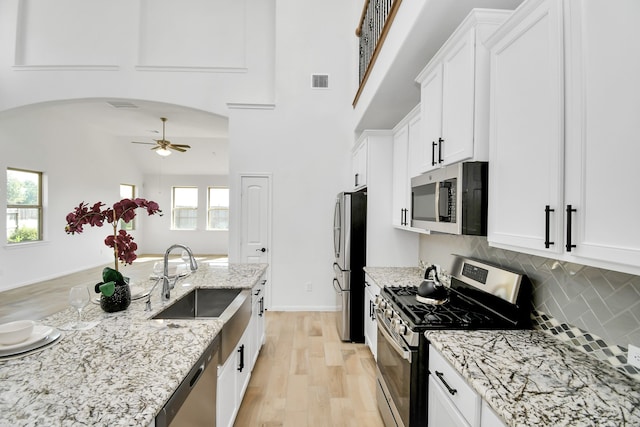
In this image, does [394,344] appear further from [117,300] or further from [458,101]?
[117,300]

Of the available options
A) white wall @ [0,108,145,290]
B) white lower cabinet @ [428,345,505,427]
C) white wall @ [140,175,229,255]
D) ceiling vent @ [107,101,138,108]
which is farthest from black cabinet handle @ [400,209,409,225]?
white wall @ [140,175,229,255]

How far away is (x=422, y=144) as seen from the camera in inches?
81.7

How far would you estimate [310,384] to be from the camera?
265 cm

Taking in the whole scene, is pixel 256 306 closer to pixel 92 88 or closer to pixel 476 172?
pixel 476 172

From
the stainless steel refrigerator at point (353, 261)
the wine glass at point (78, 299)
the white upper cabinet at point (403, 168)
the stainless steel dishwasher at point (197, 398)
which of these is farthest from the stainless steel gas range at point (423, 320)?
the wine glass at point (78, 299)

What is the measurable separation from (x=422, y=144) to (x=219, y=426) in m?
2.11

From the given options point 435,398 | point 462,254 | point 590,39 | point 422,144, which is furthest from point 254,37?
point 435,398

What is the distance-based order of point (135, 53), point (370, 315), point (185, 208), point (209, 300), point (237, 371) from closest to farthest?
point (237, 371) → point (209, 300) → point (370, 315) → point (135, 53) → point (185, 208)

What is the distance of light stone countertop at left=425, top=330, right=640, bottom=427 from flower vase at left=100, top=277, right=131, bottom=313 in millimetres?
1624

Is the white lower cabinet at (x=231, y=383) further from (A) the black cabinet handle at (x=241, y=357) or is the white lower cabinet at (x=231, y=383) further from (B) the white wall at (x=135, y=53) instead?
(B) the white wall at (x=135, y=53)

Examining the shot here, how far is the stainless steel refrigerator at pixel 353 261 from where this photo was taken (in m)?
3.36

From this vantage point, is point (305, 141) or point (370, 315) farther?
point (305, 141)

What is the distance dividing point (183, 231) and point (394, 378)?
9502 mm

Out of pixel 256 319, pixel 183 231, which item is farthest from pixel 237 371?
pixel 183 231
